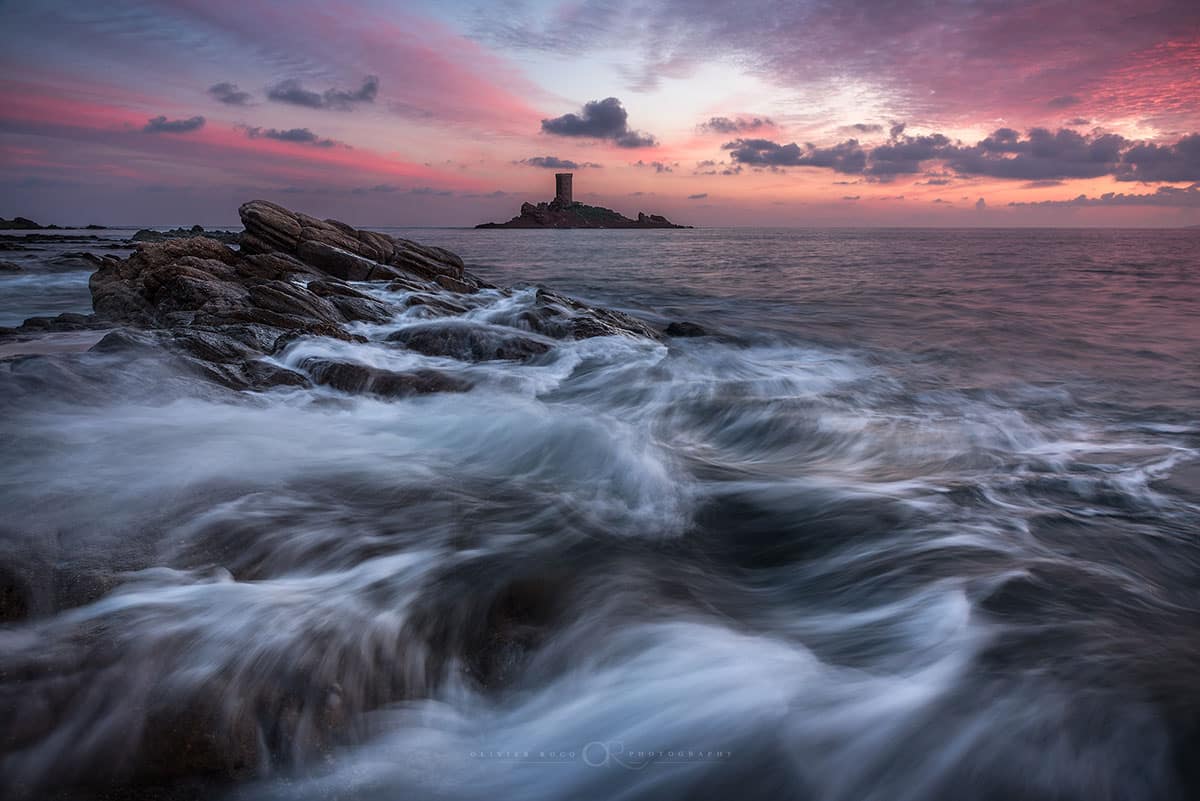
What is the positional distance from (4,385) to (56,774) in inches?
182

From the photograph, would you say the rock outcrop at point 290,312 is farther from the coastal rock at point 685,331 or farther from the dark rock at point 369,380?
the coastal rock at point 685,331

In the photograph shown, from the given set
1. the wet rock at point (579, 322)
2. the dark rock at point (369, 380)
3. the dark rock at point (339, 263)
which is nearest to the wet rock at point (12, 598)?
the dark rock at point (369, 380)

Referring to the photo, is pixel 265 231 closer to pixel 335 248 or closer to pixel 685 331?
pixel 335 248

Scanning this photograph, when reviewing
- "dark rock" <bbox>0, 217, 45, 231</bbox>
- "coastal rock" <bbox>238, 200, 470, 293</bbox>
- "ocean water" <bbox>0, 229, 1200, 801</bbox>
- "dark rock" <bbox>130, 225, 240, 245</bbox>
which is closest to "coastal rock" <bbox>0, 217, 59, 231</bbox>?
"dark rock" <bbox>0, 217, 45, 231</bbox>

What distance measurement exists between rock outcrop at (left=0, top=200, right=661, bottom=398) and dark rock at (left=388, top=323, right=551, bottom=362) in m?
0.02

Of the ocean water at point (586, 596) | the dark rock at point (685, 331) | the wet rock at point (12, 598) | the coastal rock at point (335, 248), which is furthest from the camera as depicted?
the coastal rock at point (335, 248)

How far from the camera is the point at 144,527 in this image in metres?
3.52

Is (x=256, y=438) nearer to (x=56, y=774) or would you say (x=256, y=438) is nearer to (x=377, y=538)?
(x=377, y=538)

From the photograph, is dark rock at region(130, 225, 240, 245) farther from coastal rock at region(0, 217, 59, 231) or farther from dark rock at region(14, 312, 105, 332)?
coastal rock at region(0, 217, 59, 231)

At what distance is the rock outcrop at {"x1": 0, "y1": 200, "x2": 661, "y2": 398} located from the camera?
7.30 metres

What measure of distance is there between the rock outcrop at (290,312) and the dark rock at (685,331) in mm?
614

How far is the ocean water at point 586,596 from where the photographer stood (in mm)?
2383

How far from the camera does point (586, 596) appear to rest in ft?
12.0

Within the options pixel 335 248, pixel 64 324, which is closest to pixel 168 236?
pixel 335 248
